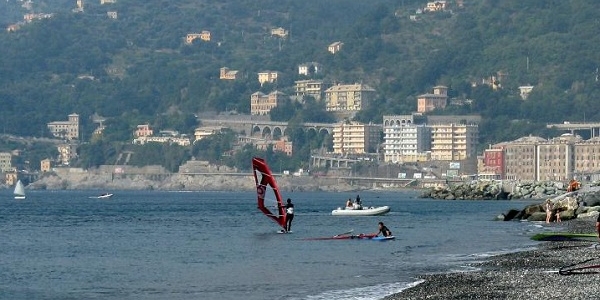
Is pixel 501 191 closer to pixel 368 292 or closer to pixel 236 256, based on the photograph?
pixel 236 256

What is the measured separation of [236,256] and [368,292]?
55.1 ft

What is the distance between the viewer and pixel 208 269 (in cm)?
5800

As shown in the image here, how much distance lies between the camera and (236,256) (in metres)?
64.6

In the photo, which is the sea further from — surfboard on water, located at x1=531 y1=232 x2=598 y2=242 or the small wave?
surfboard on water, located at x1=531 y1=232 x2=598 y2=242

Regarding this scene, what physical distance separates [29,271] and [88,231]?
30.5m

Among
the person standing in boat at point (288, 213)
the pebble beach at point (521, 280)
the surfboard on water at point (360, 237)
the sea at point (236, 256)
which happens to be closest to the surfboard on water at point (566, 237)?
the sea at point (236, 256)

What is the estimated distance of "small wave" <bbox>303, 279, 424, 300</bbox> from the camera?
47.2m

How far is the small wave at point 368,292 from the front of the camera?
4720cm

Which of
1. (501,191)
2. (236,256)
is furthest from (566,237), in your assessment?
(501,191)

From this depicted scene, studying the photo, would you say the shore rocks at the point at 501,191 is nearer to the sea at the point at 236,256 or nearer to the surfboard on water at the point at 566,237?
the sea at the point at 236,256

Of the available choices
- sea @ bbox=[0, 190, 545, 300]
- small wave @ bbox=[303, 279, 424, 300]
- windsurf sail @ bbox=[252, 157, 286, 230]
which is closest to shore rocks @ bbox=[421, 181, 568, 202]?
sea @ bbox=[0, 190, 545, 300]

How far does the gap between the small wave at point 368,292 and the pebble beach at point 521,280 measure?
0.57 meters

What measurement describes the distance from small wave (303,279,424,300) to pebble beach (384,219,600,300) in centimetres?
57

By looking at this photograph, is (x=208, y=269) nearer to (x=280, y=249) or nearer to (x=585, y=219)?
(x=280, y=249)
